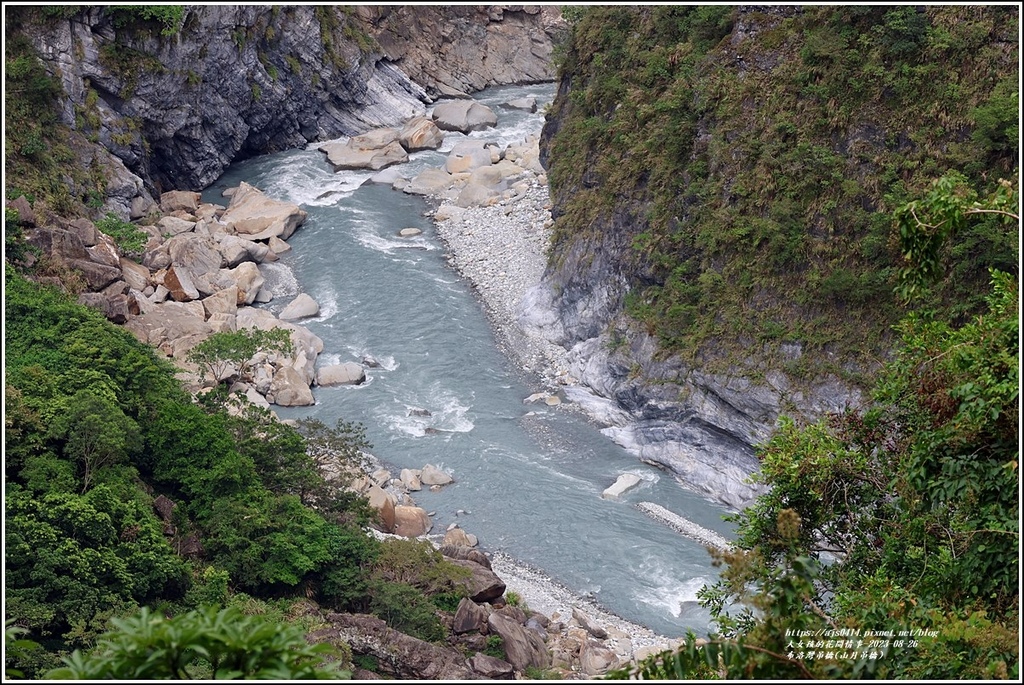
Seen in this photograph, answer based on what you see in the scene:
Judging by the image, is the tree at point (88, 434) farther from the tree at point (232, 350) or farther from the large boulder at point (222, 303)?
the large boulder at point (222, 303)

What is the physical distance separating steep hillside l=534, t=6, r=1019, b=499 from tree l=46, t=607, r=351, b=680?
16.5m

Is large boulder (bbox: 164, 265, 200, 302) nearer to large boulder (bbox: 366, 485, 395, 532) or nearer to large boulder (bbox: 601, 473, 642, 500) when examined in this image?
large boulder (bbox: 366, 485, 395, 532)

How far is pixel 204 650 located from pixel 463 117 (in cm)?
3725

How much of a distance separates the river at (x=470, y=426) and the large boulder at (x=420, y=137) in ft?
16.4

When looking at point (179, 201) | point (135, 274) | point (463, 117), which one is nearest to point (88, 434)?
point (135, 274)

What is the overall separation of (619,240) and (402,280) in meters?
7.36

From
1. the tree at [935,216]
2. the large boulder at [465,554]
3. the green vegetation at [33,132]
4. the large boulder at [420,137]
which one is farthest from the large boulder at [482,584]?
the large boulder at [420,137]


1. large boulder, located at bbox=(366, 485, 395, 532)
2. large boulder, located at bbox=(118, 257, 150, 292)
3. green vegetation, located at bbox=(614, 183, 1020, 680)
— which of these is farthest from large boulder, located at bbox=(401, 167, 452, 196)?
green vegetation, located at bbox=(614, 183, 1020, 680)

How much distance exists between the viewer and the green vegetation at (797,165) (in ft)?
64.0

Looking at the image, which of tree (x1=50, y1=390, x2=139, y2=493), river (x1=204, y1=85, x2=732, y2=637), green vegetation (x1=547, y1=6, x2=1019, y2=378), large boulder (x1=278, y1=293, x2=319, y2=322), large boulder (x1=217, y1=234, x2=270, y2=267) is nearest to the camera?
tree (x1=50, y1=390, x2=139, y2=493)

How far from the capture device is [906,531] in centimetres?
907

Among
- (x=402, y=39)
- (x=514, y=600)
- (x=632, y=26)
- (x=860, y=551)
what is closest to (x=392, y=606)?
(x=514, y=600)

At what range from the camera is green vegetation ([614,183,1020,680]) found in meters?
6.13

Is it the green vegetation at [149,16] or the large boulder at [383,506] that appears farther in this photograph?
the green vegetation at [149,16]
